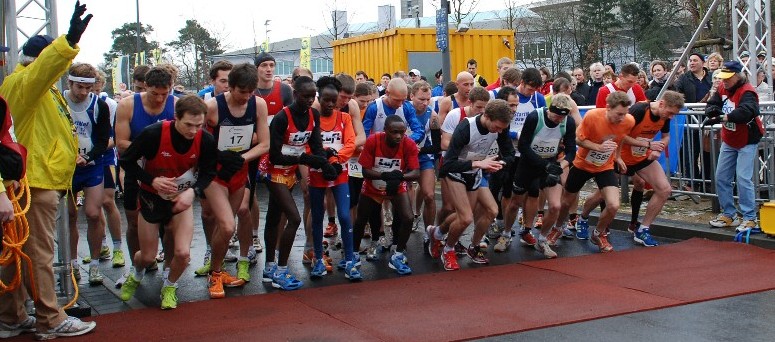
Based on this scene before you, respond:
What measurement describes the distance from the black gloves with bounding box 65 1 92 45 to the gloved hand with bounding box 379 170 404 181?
3316mm

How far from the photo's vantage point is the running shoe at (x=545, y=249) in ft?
30.5

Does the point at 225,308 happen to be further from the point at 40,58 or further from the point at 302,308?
the point at 40,58

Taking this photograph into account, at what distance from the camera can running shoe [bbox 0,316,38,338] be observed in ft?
20.8

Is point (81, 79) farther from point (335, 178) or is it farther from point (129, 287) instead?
point (335, 178)

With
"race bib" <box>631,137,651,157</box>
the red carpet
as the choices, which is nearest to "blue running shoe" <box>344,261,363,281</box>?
the red carpet

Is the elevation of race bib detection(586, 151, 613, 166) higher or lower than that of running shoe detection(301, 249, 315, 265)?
higher

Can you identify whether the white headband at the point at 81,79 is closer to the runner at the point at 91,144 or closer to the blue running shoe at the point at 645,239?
the runner at the point at 91,144

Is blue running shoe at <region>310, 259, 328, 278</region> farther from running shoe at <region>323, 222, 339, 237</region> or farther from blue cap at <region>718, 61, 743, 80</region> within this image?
blue cap at <region>718, 61, 743, 80</region>

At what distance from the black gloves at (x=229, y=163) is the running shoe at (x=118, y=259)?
86.7 inches

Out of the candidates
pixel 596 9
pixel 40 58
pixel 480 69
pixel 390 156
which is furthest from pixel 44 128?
pixel 596 9

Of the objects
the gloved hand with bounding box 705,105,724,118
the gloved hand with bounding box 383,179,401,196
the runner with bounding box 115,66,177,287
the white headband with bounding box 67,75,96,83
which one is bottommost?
the gloved hand with bounding box 383,179,401,196

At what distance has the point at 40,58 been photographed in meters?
5.84

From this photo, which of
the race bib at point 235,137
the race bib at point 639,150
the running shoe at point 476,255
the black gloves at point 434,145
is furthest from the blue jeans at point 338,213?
the race bib at point 639,150

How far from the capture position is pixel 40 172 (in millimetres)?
6371
